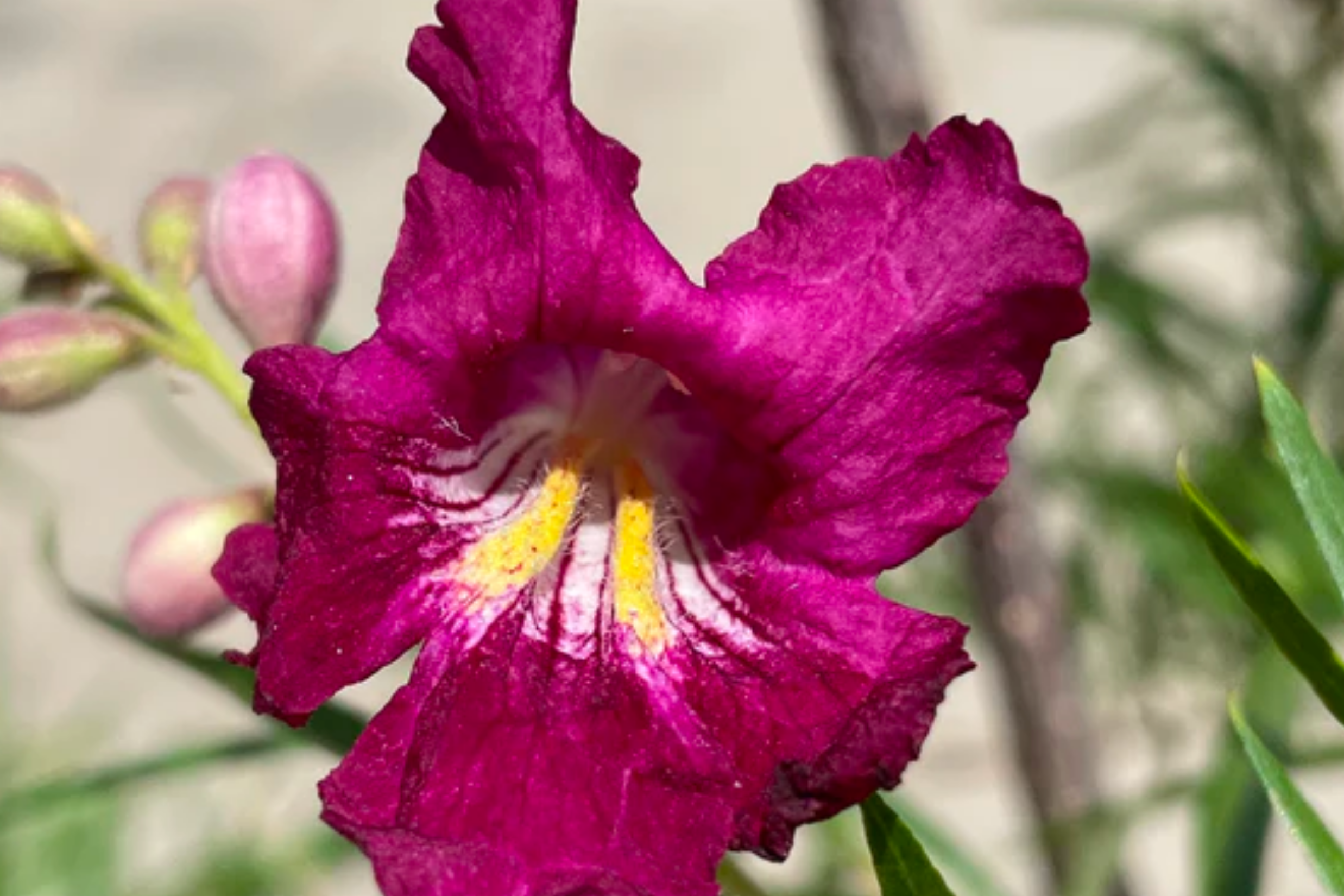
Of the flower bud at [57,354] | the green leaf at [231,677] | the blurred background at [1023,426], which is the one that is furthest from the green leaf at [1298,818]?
the flower bud at [57,354]

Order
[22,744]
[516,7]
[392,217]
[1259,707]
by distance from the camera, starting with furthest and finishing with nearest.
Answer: [392,217] → [22,744] → [1259,707] → [516,7]

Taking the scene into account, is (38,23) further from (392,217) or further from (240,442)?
(240,442)

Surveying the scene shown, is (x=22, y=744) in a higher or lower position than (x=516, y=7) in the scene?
lower

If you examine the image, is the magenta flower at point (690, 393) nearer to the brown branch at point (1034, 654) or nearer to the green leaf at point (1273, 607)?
the green leaf at point (1273, 607)

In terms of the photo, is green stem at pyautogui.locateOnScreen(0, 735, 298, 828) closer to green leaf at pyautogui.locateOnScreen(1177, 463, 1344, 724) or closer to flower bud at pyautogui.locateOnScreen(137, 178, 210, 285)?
flower bud at pyautogui.locateOnScreen(137, 178, 210, 285)

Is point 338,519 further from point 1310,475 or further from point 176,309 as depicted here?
point 1310,475

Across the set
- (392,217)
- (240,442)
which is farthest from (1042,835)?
(392,217)
